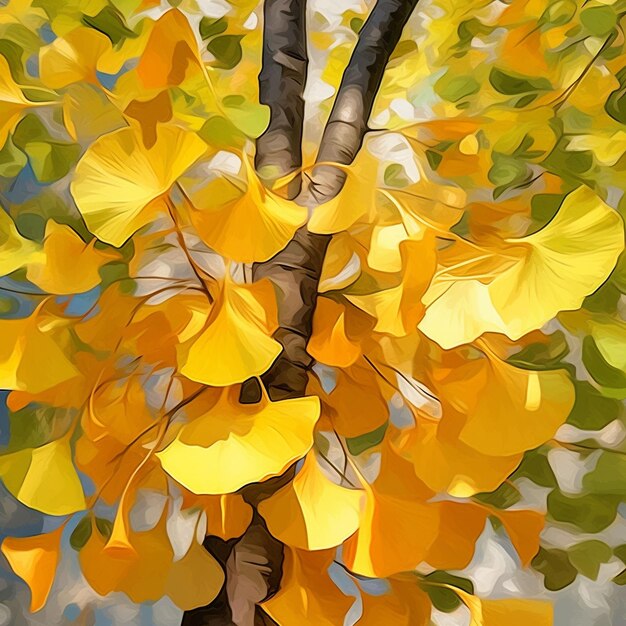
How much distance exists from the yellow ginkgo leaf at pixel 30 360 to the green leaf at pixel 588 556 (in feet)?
1.11

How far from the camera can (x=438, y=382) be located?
0.41 metres

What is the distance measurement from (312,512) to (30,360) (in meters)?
0.17

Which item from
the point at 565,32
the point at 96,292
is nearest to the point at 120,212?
the point at 96,292

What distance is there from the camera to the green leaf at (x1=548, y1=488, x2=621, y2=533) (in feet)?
1.59

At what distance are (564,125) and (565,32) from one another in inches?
2.6

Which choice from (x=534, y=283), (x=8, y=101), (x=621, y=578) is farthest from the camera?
(x=621, y=578)

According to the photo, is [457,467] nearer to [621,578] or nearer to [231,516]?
[231,516]

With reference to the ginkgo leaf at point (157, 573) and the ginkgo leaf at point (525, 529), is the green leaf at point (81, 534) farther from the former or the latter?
the ginkgo leaf at point (525, 529)

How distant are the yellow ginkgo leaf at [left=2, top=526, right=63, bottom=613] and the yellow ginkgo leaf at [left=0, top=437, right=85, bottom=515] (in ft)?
0.13

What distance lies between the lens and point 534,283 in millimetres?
333

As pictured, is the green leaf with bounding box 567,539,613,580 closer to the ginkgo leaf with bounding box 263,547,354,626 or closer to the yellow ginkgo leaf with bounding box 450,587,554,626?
the yellow ginkgo leaf with bounding box 450,587,554,626

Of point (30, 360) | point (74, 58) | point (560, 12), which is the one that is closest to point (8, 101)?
point (74, 58)

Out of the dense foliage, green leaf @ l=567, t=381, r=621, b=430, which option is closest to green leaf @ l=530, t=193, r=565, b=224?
the dense foliage

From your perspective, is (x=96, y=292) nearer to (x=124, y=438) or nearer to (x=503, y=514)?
(x=124, y=438)
